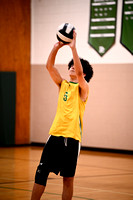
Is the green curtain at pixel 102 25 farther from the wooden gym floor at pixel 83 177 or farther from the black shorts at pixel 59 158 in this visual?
the black shorts at pixel 59 158

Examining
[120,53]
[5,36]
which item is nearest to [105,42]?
[120,53]

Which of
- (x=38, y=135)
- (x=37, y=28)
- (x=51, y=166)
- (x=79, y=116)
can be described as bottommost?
(x=38, y=135)

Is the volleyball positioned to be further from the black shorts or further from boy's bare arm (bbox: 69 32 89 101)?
the black shorts

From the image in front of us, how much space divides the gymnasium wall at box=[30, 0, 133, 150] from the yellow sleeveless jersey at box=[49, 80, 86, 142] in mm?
5986

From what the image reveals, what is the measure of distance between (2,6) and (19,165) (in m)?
4.95

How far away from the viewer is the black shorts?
3.62 metres

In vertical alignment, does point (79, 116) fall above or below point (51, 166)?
above

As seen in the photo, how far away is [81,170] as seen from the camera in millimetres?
6977

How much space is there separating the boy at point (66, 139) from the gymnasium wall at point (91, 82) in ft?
19.7

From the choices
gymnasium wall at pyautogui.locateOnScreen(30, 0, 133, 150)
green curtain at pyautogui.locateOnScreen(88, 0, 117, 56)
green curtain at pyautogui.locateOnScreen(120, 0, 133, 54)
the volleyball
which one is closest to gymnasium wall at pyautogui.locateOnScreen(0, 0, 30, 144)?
gymnasium wall at pyautogui.locateOnScreen(30, 0, 133, 150)

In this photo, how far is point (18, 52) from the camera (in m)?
10.8

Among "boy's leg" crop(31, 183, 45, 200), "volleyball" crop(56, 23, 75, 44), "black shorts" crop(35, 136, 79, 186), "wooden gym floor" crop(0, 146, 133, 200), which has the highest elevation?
"volleyball" crop(56, 23, 75, 44)

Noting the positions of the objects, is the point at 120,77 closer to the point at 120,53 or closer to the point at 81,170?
the point at 120,53

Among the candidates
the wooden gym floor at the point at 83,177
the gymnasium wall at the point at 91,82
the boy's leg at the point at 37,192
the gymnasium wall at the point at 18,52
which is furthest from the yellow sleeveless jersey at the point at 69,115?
the gymnasium wall at the point at 18,52
